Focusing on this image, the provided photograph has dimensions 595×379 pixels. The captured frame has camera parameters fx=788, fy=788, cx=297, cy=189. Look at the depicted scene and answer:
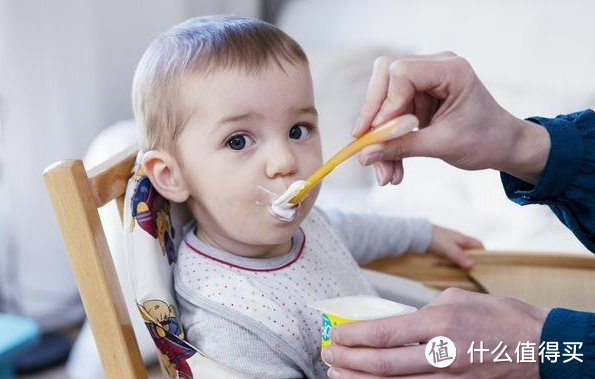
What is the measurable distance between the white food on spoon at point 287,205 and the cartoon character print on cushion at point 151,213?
0.47ft

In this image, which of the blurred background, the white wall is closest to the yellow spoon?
the blurred background

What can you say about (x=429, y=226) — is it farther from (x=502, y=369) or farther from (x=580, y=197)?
(x=502, y=369)

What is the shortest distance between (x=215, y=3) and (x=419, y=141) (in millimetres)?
1694

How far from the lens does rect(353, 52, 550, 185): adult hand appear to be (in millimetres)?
827

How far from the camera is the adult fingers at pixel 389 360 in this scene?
0.72m

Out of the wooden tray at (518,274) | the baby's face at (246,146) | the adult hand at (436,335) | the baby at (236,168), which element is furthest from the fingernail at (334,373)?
the wooden tray at (518,274)

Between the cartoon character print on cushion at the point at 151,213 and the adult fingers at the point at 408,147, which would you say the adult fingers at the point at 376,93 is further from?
the cartoon character print on cushion at the point at 151,213

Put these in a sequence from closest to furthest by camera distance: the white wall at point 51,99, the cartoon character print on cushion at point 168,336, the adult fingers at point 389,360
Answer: the adult fingers at point 389,360 < the cartoon character print on cushion at point 168,336 < the white wall at point 51,99

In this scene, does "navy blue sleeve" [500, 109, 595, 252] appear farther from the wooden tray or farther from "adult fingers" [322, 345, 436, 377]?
"adult fingers" [322, 345, 436, 377]

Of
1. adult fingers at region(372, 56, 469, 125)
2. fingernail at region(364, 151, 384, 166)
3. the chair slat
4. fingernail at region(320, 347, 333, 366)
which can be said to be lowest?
fingernail at region(320, 347, 333, 366)

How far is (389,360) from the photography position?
72 cm

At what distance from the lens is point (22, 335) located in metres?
1.49

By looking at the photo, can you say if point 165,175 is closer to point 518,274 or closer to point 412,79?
point 412,79

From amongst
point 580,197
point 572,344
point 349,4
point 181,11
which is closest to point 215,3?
point 181,11
